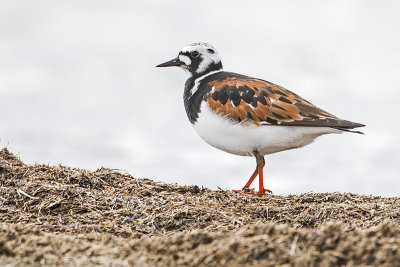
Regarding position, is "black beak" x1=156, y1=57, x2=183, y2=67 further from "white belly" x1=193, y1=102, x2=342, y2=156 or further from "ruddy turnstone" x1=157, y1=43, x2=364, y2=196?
"white belly" x1=193, y1=102, x2=342, y2=156

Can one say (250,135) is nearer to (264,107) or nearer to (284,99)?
(264,107)

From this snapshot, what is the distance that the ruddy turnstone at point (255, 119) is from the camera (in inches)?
289

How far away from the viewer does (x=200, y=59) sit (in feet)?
29.1

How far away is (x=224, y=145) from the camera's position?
7691mm

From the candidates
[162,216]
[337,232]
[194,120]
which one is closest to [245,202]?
[162,216]

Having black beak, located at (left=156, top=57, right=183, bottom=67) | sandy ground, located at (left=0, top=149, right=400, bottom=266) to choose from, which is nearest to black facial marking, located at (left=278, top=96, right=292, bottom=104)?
sandy ground, located at (left=0, top=149, right=400, bottom=266)

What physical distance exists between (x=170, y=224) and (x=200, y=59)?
3.98m

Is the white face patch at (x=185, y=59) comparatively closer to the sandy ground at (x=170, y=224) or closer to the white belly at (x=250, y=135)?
the white belly at (x=250, y=135)

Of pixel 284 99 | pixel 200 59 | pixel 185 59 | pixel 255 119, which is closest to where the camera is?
pixel 255 119

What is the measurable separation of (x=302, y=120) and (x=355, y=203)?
1.35 m

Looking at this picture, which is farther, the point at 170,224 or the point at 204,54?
the point at 204,54

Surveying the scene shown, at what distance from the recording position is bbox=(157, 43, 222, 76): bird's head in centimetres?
885

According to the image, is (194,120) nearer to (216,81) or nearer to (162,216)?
(216,81)

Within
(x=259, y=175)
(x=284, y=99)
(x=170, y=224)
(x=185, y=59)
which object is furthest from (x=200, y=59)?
(x=170, y=224)
